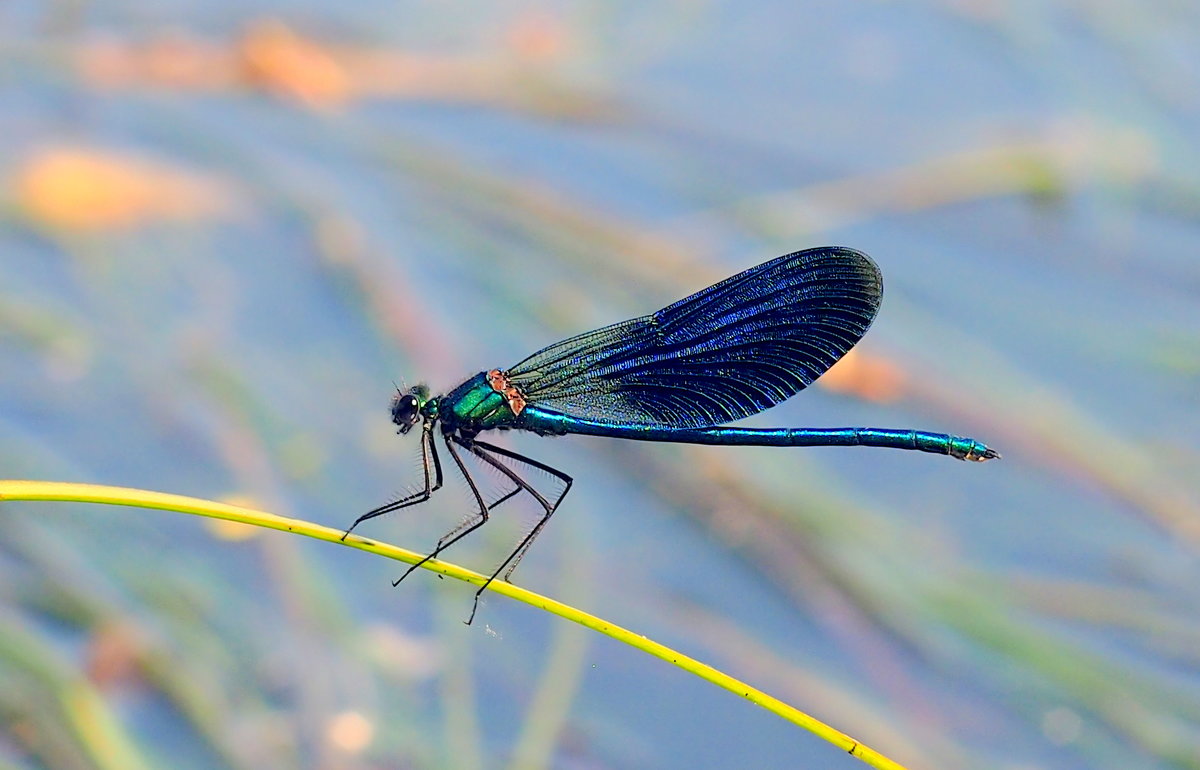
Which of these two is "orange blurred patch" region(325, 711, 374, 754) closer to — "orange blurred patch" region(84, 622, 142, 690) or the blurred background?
the blurred background

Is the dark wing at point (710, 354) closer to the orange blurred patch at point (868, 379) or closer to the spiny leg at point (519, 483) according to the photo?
the spiny leg at point (519, 483)

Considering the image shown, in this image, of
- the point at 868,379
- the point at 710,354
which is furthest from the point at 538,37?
the point at 710,354

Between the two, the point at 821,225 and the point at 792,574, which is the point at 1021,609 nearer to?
the point at 792,574

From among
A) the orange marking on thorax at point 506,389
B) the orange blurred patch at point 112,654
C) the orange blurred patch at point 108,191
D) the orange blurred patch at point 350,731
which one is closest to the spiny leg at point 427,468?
the orange marking on thorax at point 506,389

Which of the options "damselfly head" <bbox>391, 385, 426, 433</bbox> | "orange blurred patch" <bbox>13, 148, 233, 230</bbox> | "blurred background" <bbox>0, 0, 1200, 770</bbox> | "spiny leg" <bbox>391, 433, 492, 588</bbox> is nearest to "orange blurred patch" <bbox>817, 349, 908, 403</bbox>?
"blurred background" <bbox>0, 0, 1200, 770</bbox>

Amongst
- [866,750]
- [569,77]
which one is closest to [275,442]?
[866,750]

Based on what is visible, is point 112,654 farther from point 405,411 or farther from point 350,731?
point 405,411
